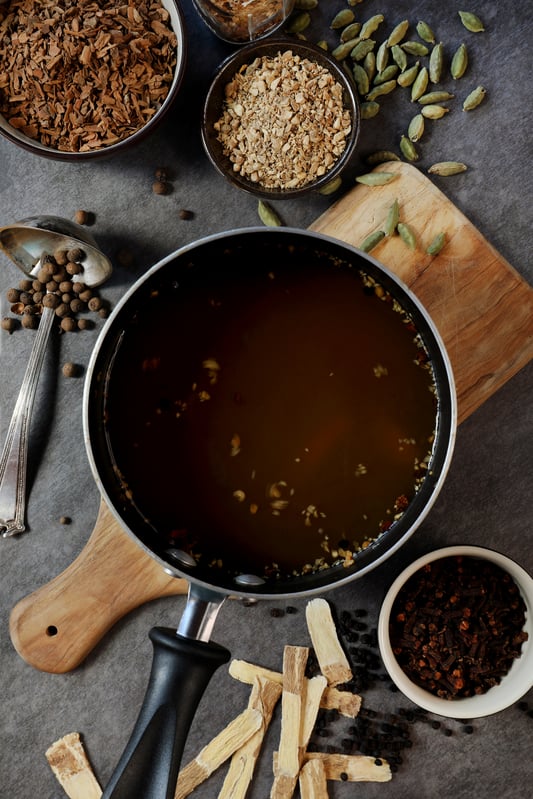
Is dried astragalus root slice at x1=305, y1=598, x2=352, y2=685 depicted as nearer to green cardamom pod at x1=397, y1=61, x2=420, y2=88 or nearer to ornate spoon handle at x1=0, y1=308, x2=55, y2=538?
ornate spoon handle at x1=0, y1=308, x2=55, y2=538

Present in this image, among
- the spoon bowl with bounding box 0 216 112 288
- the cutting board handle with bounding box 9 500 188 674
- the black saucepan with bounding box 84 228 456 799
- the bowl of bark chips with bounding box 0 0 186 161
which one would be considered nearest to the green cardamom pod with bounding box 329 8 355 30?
the bowl of bark chips with bounding box 0 0 186 161

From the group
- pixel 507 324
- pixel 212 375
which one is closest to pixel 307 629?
pixel 212 375

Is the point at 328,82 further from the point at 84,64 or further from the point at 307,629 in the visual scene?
the point at 307,629

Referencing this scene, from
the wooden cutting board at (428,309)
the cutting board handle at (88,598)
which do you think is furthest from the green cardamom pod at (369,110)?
the cutting board handle at (88,598)

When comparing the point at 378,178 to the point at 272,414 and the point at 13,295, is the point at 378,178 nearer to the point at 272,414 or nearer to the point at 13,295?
the point at 272,414

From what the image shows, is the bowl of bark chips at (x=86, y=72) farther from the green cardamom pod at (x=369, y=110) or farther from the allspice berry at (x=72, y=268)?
the green cardamom pod at (x=369, y=110)

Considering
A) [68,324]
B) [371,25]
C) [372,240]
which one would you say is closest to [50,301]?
[68,324]
